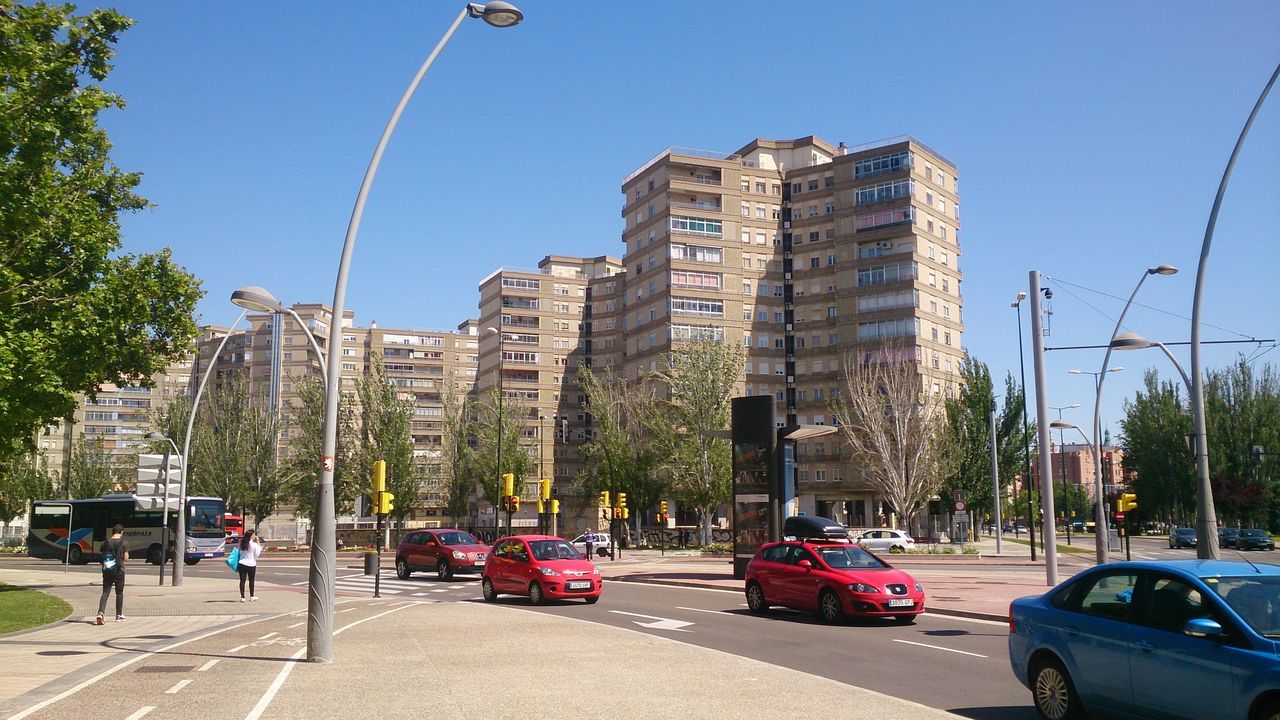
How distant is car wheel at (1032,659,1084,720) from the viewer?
27.9 ft

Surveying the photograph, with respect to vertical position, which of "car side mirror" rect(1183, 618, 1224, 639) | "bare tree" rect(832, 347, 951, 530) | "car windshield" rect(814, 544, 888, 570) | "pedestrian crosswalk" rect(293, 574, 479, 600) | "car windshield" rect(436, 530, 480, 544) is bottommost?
"pedestrian crosswalk" rect(293, 574, 479, 600)

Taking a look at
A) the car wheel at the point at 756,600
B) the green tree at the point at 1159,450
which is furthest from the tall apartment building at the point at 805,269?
the car wheel at the point at 756,600

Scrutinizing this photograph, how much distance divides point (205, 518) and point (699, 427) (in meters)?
28.4

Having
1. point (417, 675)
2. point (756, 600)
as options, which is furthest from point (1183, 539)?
point (417, 675)

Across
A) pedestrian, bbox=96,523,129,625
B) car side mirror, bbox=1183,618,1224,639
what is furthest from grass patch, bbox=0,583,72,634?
car side mirror, bbox=1183,618,1224,639

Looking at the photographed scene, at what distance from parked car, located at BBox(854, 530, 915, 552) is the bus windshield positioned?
107 feet

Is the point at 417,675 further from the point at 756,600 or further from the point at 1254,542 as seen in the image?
the point at 1254,542

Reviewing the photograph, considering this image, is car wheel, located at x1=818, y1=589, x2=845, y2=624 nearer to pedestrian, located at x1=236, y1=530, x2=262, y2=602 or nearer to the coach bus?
pedestrian, located at x1=236, y1=530, x2=262, y2=602

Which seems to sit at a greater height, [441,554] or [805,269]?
[805,269]

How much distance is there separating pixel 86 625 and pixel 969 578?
24416mm

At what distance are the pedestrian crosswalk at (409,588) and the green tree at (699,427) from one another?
2811cm

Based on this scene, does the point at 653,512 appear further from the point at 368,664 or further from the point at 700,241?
the point at 368,664

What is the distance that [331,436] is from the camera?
13.8 m

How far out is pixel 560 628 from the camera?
17.3 meters
